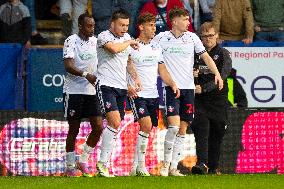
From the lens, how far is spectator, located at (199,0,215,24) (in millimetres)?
22891

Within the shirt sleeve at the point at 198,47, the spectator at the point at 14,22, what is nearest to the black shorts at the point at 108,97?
the shirt sleeve at the point at 198,47

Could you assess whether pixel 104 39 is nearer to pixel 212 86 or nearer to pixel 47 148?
pixel 212 86

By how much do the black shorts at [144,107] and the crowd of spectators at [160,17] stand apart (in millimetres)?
3854

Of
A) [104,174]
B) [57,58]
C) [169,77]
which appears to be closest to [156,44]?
[169,77]

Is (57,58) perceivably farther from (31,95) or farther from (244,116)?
(244,116)

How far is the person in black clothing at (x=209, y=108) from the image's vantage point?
18.8 m

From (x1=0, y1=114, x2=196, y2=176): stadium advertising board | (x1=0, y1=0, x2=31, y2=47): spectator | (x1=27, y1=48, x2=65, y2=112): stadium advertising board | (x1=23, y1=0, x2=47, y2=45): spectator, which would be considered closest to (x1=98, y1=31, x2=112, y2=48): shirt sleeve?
(x1=0, y1=114, x2=196, y2=176): stadium advertising board

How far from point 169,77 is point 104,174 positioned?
1700 mm

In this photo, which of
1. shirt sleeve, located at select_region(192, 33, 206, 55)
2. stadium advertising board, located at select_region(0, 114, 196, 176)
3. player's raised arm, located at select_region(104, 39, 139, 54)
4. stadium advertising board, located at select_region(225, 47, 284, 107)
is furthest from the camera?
stadium advertising board, located at select_region(225, 47, 284, 107)

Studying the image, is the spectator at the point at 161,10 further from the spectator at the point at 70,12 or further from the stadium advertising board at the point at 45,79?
the stadium advertising board at the point at 45,79

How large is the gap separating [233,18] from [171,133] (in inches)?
182

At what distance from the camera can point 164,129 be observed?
19.8 meters

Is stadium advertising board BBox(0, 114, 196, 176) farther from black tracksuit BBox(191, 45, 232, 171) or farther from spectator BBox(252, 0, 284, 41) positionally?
spectator BBox(252, 0, 284, 41)

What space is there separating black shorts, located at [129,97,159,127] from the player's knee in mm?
313
